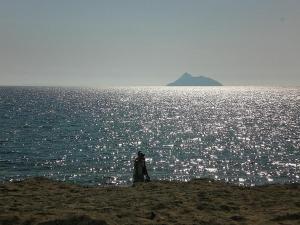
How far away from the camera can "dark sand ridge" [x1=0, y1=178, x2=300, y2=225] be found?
13969 mm

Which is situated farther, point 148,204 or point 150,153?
point 150,153

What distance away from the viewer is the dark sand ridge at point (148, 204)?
45.8ft

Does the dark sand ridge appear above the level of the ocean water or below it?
above

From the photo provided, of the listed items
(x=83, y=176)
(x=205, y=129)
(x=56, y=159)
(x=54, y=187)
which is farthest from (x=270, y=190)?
(x=205, y=129)

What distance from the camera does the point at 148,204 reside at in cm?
1667

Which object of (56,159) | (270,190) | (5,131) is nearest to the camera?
(270,190)

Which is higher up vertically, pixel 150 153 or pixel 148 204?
pixel 148 204

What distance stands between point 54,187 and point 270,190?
11.7m

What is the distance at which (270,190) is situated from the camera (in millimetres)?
20906

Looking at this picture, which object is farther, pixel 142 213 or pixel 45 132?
pixel 45 132

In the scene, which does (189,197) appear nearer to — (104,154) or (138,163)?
(138,163)

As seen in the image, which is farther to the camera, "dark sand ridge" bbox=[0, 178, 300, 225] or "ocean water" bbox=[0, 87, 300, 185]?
"ocean water" bbox=[0, 87, 300, 185]

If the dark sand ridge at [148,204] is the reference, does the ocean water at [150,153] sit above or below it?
below

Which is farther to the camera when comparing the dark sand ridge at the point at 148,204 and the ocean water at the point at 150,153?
the ocean water at the point at 150,153
